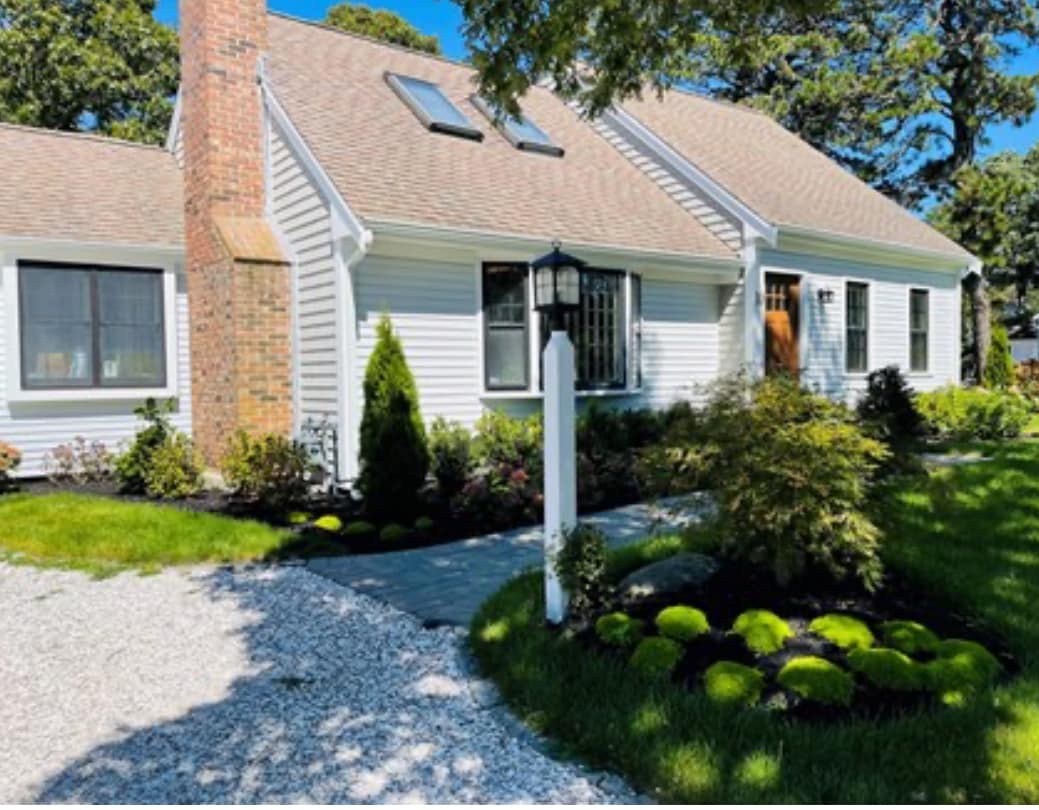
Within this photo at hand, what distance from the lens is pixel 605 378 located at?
10938 mm

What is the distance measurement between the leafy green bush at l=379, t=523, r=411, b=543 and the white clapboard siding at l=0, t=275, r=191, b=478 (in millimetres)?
5064

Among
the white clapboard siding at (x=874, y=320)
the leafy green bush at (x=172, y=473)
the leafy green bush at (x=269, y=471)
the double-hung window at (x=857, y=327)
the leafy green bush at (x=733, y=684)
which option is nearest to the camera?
the leafy green bush at (x=733, y=684)

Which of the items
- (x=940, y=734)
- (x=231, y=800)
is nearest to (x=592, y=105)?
(x=940, y=734)

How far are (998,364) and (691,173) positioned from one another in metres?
10.9

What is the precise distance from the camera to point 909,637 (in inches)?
150

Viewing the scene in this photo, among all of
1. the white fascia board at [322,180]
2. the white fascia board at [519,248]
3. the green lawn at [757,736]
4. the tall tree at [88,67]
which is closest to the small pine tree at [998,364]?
the white fascia board at [519,248]

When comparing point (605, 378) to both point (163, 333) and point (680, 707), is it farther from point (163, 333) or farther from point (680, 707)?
point (680, 707)

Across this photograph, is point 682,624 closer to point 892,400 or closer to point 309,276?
point 309,276

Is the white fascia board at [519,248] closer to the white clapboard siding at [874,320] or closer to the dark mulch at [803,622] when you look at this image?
the white clapboard siding at [874,320]

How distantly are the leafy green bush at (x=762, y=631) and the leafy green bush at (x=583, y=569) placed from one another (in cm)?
74

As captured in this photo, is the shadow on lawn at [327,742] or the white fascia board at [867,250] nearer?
the shadow on lawn at [327,742]

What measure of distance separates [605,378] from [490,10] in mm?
6768

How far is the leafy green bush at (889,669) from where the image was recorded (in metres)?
3.38

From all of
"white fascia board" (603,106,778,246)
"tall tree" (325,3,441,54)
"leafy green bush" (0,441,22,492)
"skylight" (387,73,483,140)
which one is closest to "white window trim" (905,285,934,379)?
"white fascia board" (603,106,778,246)
